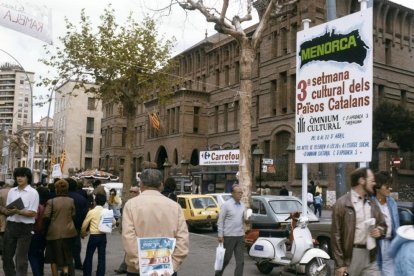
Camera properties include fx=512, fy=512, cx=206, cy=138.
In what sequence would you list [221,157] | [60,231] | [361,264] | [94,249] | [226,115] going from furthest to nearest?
[226,115], [221,157], [94,249], [60,231], [361,264]

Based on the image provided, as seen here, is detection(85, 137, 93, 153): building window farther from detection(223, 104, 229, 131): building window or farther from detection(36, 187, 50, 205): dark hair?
detection(36, 187, 50, 205): dark hair

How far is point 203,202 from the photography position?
2167 cm

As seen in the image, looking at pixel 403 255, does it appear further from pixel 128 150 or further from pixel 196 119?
pixel 196 119

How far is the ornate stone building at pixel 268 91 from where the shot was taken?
3525 cm

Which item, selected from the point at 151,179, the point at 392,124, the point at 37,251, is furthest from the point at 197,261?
the point at 392,124

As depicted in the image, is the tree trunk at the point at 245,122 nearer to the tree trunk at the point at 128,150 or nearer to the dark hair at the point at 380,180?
the dark hair at the point at 380,180

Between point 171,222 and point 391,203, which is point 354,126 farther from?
point 171,222

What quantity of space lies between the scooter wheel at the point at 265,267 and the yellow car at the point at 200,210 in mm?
9560

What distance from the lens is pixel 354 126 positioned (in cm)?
933

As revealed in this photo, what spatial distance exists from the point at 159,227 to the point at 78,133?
82561 mm

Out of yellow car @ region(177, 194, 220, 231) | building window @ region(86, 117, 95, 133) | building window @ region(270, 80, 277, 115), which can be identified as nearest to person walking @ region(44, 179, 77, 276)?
yellow car @ region(177, 194, 220, 231)

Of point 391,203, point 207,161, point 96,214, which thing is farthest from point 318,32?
point 207,161

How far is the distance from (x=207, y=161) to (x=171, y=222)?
1053 inches

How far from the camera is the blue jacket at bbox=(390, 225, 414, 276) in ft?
11.4
